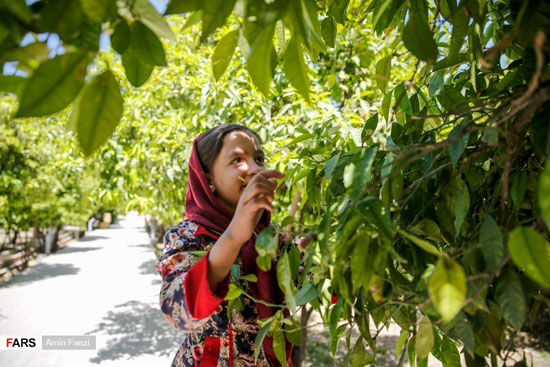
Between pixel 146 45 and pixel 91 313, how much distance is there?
818cm

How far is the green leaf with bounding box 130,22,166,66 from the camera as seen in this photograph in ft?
1.71

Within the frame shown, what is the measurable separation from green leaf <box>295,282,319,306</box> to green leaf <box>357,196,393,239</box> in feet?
1.21

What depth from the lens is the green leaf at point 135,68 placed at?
59cm

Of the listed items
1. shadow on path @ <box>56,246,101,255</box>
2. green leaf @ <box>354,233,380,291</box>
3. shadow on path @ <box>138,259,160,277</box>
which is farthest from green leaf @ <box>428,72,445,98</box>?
shadow on path @ <box>56,246,101,255</box>

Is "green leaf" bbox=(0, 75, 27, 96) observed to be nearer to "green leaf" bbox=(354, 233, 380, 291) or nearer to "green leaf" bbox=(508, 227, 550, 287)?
"green leaf" bbox=(354, 233, 380, 291)

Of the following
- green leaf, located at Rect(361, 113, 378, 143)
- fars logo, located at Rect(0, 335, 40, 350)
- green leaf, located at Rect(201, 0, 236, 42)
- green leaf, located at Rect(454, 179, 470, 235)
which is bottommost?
fars logo, located at Rect(0, 335, 40, 350)

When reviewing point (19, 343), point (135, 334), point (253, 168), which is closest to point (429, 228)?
point (253, 168)

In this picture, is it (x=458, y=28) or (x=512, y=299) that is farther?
(x=458, y=28)

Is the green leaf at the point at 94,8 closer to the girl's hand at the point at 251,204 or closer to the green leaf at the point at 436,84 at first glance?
the girl's hand at the point at 251,204

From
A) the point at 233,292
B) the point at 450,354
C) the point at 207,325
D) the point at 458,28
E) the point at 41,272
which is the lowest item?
the point at 41,272

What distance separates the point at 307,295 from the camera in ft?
2.88

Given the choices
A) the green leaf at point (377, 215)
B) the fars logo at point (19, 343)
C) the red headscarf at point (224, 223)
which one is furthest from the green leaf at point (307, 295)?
the fars logo at point (19, 343)

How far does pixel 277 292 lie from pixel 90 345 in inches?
221

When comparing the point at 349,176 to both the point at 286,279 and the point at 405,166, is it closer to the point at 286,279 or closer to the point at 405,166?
the point at 405,166
